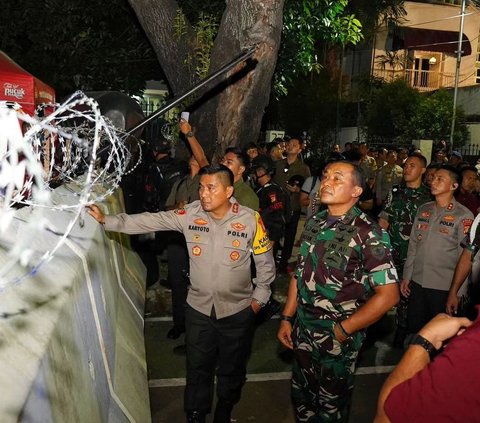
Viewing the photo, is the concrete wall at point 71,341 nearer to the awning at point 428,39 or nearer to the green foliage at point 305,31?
the green foliage at point 305,31

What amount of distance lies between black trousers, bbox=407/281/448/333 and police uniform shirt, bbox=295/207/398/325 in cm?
194

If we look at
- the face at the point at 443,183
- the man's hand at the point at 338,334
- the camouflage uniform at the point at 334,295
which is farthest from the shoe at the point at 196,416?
the face at the point at 443,183

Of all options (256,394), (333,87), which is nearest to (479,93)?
(333,87)

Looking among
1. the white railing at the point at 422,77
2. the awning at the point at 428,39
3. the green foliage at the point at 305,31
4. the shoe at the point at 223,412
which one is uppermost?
the awning at the point at 428,39

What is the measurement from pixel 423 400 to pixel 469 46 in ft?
110

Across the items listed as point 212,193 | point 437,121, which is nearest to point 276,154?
point 212,193

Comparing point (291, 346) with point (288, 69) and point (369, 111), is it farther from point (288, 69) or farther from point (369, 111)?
point (369, 111)

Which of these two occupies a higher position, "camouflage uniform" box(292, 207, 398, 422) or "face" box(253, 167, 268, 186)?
"face" box(253, 167, 268, 186)

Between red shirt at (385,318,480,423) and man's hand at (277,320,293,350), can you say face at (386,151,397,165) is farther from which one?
red shirt at (385,318,480,423)

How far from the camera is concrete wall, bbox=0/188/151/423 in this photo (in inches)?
71.1

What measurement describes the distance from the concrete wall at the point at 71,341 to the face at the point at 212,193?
0.87 m

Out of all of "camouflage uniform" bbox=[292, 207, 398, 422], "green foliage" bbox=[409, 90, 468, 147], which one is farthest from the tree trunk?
"green foliage" bbox=[409, 90, 468, 147]

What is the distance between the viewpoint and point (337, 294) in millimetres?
3105

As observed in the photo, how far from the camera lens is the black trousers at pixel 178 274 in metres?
5.46
